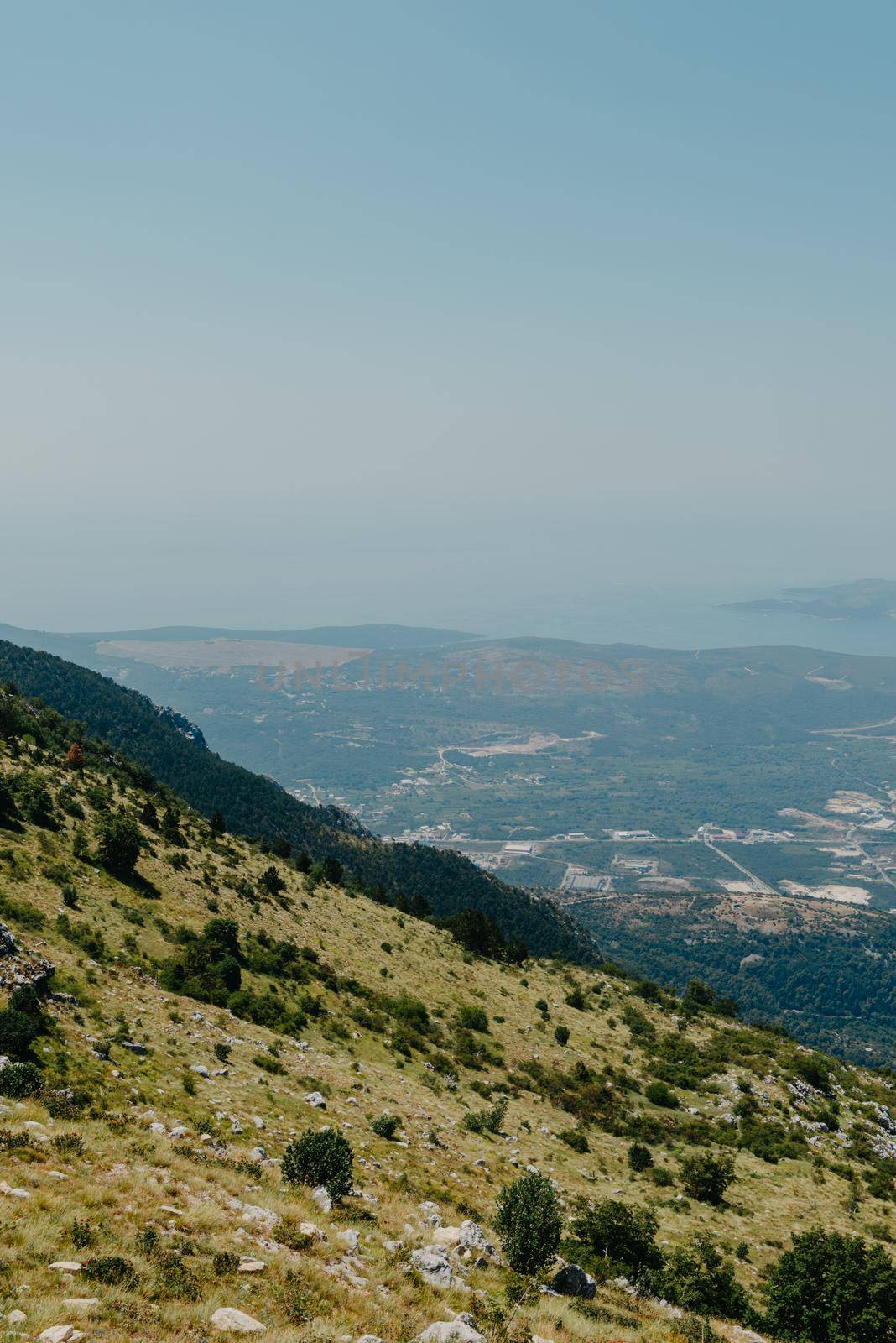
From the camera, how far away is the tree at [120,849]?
43719mm

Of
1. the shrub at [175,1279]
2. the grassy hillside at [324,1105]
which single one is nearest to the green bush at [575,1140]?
the grassy hillside at [324,1105]

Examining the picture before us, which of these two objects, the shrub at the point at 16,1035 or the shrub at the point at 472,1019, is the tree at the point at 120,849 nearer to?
the shrub at the point at 16,1035

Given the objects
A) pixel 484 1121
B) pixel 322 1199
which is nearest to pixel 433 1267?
pixel 322 1199

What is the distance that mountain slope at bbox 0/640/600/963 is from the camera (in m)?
126

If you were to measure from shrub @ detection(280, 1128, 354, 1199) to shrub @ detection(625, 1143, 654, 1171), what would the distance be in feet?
74.3

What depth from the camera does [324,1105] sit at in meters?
29.9

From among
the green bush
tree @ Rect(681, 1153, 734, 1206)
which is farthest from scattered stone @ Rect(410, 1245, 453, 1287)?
tree @ Rect(681, 1153, 734, 1206)

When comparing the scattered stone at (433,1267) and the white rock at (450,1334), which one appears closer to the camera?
the white rock at (450,1334)

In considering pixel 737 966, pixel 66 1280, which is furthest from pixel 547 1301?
pixel 737 966

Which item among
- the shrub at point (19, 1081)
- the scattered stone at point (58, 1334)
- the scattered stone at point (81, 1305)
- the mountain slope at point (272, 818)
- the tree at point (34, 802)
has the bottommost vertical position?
the mountain slope at point (272, 818)

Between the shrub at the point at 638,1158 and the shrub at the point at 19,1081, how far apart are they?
1201 inches

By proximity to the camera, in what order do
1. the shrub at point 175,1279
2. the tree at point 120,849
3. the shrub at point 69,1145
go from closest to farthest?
the shrub at point 175,1279 → the shrub at point 69,1145 → the tree at point 120,849

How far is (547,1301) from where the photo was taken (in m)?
19.0

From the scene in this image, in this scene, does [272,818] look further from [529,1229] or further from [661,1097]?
[529,1229]
